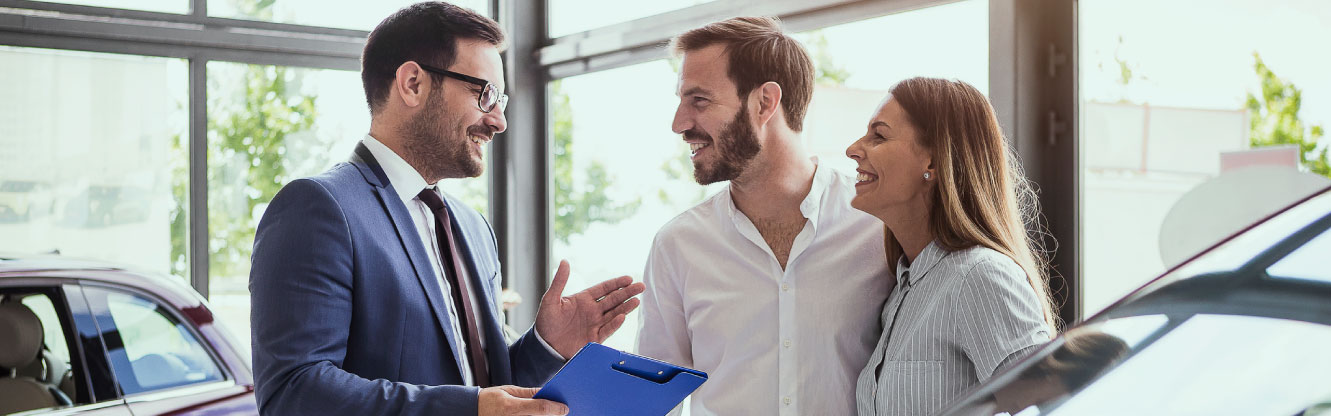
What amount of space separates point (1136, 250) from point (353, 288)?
2.00 m

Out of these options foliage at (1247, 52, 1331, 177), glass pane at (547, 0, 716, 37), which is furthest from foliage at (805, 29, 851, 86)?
foliage at (1247, 52, 1331, 177)

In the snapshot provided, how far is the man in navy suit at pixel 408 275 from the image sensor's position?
4.69 ft

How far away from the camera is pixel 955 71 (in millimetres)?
3000

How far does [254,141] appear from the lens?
440cm

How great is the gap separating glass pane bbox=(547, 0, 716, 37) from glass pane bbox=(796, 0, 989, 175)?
90 cm

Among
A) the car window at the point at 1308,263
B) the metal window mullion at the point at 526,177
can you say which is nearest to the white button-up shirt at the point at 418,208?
the car window at the point at 1308,263

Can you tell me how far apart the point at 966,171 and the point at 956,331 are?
264 mm

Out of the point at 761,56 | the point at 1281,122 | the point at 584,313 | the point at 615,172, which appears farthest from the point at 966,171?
the point at 615,172

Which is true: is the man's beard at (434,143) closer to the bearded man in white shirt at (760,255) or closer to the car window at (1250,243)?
the bearded man in white shirt at (760,255)

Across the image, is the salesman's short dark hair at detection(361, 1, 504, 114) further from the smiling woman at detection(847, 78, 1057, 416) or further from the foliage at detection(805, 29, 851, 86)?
the foliage at detection(805, 29, 851, 86)

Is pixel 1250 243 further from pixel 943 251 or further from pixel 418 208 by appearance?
pixel 418 208

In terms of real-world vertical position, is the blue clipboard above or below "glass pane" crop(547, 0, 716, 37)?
below

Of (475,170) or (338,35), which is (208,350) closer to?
(475,170)

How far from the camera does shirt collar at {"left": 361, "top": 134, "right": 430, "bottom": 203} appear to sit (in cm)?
171
